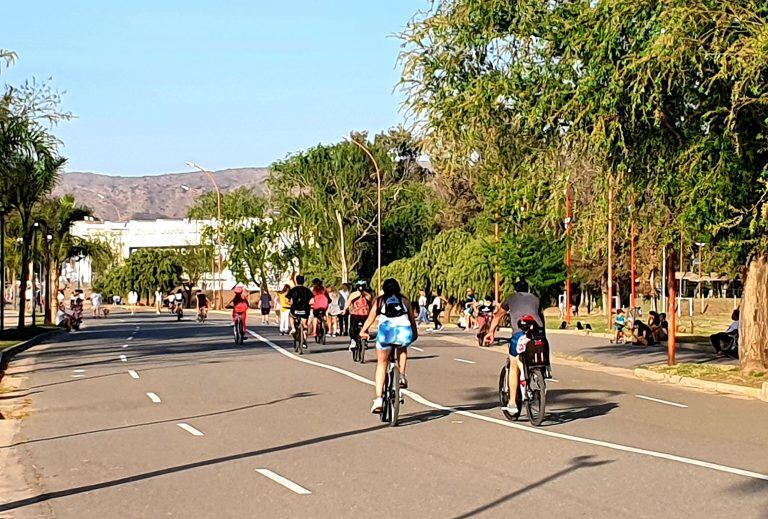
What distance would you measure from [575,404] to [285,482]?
8.64 metres

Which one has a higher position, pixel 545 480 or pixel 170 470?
pixel 545 480

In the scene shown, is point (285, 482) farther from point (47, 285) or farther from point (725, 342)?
A: point (47, 285)

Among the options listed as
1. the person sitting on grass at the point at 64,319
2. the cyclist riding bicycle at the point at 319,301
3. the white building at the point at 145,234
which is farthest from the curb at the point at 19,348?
the white building at the point at 145,234

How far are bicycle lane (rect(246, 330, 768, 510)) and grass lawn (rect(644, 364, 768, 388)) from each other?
3714mm

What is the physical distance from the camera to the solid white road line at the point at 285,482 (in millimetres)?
11273

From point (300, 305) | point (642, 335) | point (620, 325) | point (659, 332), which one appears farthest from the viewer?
point (620, 325)

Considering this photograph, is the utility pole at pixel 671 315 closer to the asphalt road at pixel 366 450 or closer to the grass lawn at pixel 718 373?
the grass lawn at pixel 718 373

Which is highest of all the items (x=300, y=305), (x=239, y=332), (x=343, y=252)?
(x=343, y=252)

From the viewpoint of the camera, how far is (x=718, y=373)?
2541 cm

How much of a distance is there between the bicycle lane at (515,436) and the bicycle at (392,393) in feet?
2.64

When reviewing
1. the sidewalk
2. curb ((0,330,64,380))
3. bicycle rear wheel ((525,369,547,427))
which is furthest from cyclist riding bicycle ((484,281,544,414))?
the sidewalk

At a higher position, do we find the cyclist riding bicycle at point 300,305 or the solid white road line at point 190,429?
the cyclist riding bicycle at point 300,305

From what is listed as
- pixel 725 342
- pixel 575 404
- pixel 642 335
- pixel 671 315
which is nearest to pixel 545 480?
pixel 575 404

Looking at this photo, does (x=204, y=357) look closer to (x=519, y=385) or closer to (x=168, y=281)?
(x=519, y=385)
